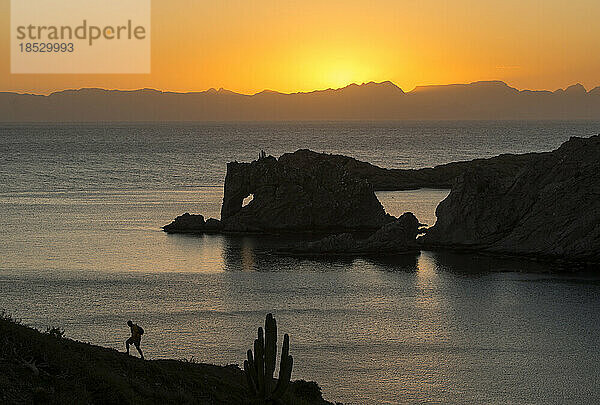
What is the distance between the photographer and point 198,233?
98562 mm

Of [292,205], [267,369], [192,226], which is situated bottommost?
[192,226]

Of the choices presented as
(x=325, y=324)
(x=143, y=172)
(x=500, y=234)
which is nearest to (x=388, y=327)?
(x=325, y=324)

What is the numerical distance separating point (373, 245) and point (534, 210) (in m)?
15.7

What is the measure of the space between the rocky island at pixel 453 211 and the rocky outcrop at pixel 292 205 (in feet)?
0.38

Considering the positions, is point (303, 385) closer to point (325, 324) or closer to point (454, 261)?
point (325, 324)

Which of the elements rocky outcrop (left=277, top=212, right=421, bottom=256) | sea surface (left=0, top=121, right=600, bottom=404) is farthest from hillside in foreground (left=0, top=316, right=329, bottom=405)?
rocky outcrop (left=277, top=212, right=421, bottom=256)

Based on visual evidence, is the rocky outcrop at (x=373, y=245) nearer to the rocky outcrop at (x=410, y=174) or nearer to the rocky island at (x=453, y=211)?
the rocky island at (x=453, y=211)

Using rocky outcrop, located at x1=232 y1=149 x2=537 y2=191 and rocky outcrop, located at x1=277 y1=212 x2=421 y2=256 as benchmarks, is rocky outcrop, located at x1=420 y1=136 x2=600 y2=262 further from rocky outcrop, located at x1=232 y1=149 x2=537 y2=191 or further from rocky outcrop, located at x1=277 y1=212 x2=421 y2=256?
rocky outcrop, located at x1=232 y1=149 x2=537 y2=191

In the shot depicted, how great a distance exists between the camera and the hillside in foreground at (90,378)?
82.4 feet

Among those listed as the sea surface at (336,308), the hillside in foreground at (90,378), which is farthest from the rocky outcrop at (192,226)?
the hillside in foreground at (90,378)

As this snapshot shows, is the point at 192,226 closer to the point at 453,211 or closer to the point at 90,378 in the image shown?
the point at 453,211

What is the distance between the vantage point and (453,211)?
3469 inches

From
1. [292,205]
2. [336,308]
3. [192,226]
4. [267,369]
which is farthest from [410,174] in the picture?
[267,369]

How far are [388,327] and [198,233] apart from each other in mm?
47067
